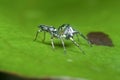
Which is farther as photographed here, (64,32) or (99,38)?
(99,38)

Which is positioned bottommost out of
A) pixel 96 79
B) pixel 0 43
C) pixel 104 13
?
pixel 96 79

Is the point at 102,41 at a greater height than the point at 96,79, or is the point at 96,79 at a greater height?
the point at 102,41

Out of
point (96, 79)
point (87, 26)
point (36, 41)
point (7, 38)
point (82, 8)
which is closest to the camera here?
point (96, 79)

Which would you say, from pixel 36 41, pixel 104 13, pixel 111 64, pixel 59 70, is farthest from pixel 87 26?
pixel 59 70

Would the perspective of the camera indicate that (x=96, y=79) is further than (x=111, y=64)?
No

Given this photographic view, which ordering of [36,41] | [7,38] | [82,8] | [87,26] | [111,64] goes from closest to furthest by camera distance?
[111,64] < [7,38] < [36,41] < [87,26] < [82,8]

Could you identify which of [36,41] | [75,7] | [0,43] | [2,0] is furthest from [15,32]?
[75,7]

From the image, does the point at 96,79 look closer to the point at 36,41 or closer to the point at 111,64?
the point at 111,64
